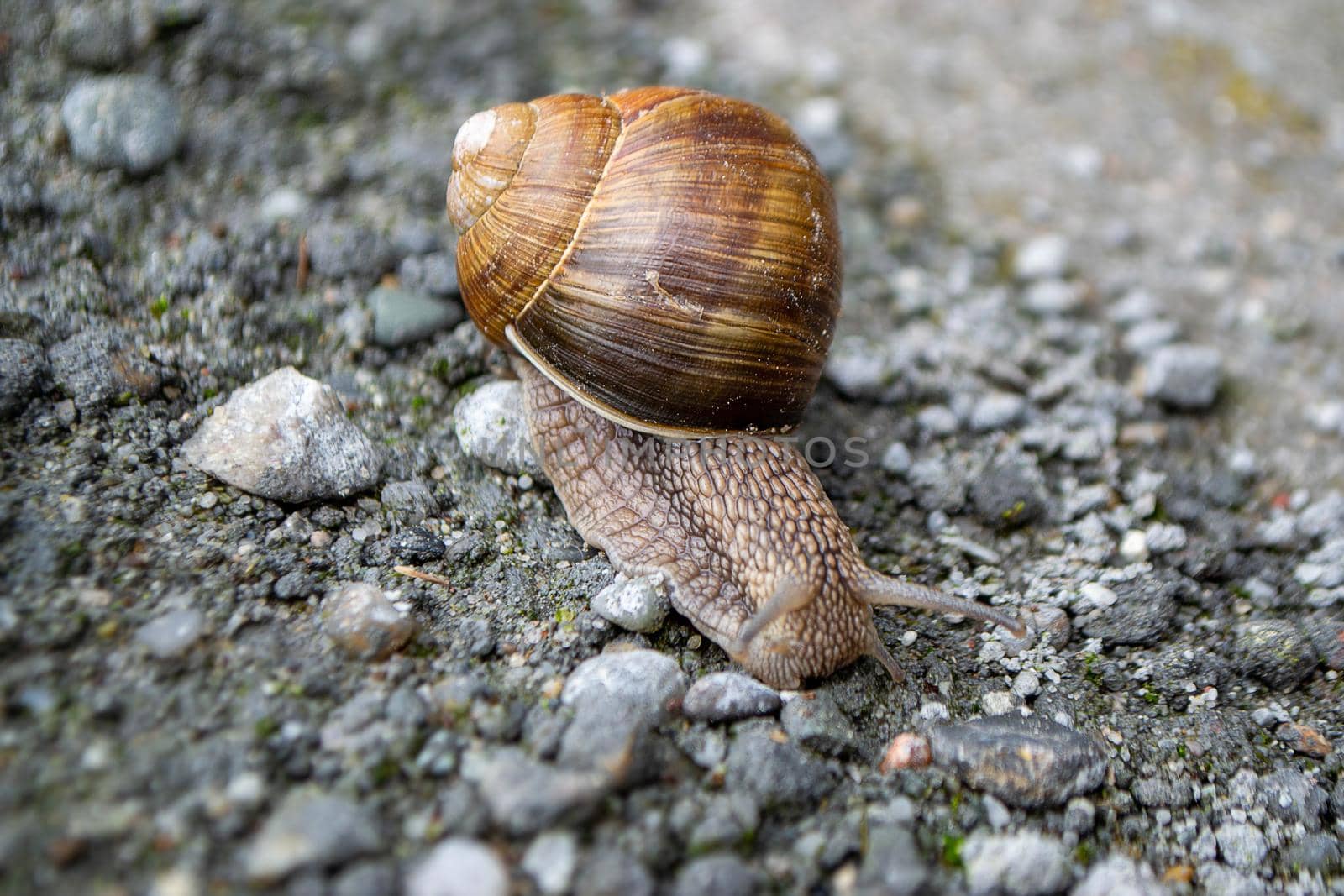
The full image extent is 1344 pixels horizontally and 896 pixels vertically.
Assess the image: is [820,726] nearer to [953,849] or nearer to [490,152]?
[953,849]

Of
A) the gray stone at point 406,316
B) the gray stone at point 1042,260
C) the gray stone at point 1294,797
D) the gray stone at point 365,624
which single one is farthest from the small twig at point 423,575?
the gray stone at point 1042,260

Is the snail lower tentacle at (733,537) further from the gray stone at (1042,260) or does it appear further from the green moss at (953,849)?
the gray stone at (1042,260)

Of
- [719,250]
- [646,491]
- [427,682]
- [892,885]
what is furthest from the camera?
[646,491]

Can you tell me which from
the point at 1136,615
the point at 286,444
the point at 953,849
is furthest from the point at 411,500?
the point at 1136,615

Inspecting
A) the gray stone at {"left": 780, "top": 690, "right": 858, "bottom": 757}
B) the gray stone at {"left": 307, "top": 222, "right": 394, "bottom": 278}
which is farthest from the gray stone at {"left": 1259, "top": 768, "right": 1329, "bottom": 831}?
the gray stone at {"left": 307, "top": 222, "right": 394, "bottom": 278}

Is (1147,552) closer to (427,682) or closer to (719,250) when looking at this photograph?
(719,250)

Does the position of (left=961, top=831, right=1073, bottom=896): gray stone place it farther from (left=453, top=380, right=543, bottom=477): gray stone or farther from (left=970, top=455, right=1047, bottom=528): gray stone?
(left=453, top=380, right=543, bottom=477): gray stone

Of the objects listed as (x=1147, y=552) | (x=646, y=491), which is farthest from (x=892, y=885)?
(x=1147, y=552)

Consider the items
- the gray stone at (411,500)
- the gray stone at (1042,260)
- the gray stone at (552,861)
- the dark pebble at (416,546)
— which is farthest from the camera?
the gray stone at (1042,260)
